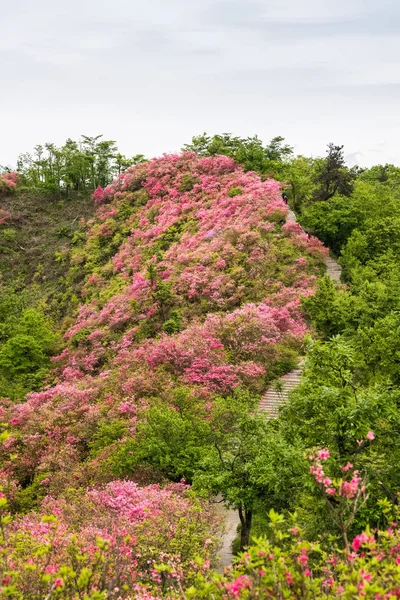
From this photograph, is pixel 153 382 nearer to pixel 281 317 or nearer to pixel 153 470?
pixel 153 470

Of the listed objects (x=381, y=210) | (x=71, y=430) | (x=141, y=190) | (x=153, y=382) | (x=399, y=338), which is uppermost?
(x=141, y=190)

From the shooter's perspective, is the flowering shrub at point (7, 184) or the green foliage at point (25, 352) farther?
the flowering shrub at point (7, 184)

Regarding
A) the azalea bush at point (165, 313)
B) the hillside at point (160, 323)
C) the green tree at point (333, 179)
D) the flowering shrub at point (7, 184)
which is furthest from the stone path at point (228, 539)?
the flowering shrub at point (7, 184)

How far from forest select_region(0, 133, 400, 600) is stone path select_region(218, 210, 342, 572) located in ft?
1.22

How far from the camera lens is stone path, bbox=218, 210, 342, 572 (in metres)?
16.6

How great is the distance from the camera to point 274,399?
79.7ft

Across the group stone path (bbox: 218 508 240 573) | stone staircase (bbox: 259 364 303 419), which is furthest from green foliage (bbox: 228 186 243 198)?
stone path (bbox: 218 508 240 573)

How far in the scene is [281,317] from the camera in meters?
27.4

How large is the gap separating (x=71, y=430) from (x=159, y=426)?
6541 millimetres

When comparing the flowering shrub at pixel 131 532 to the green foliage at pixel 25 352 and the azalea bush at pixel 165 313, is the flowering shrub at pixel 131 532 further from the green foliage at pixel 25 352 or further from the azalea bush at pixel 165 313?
the green foliage at pixel 25 352

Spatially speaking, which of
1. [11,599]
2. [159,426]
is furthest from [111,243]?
Result: [11,599]

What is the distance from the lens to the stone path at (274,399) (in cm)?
1659

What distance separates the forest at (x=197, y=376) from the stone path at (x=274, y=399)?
373mm

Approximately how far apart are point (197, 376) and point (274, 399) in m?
3.82
